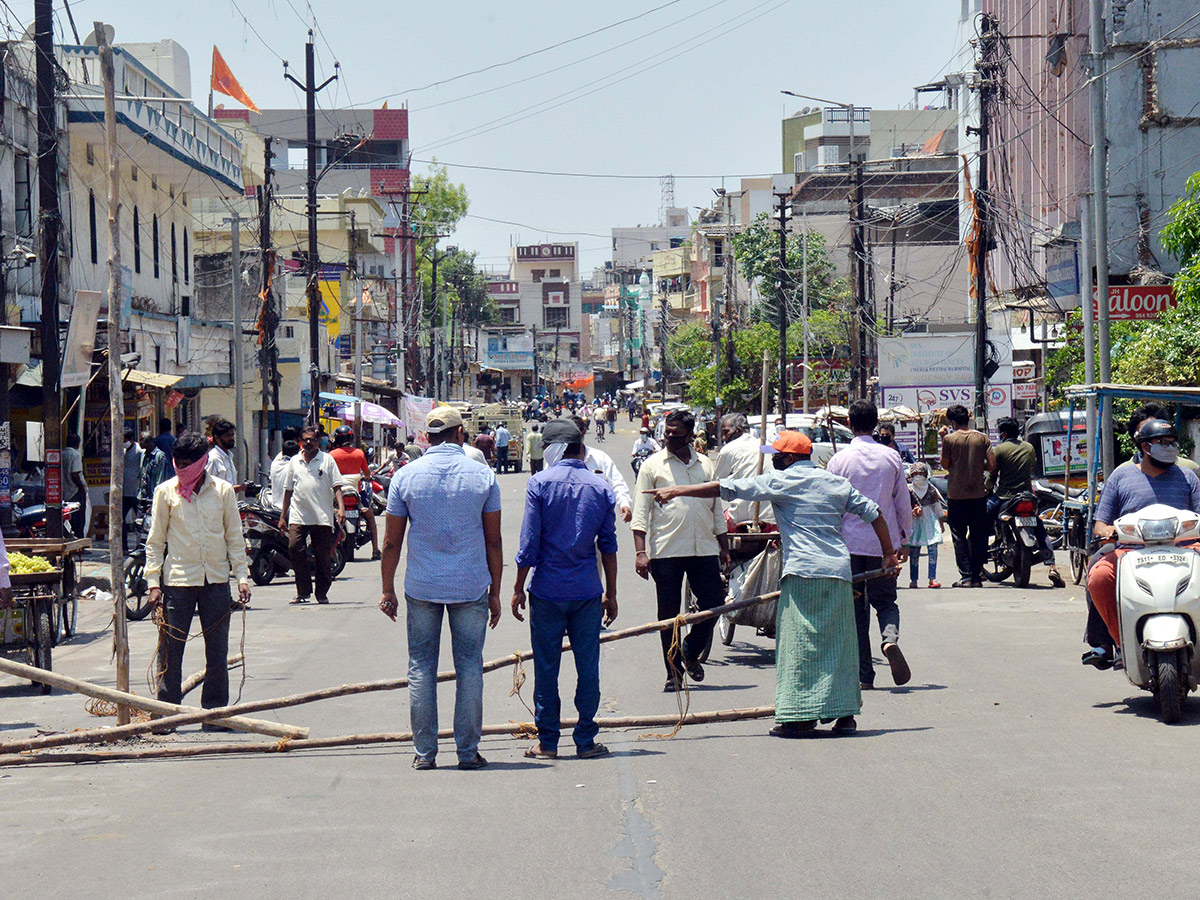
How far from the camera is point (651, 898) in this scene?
5176mm

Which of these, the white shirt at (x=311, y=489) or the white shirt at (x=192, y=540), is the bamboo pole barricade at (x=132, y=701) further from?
the white shirt at (x=311, y=489)

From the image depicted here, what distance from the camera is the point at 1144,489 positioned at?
9.03 meters

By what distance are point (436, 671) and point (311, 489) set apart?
8961 mm

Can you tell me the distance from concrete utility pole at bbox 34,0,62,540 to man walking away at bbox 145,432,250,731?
8.55m

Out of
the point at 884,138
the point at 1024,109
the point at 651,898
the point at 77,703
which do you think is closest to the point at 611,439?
the point at 884,138

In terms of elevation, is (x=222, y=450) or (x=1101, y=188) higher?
(x=1101, y=188)

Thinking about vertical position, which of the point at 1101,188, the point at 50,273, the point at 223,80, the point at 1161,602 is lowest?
the point at 1161,602

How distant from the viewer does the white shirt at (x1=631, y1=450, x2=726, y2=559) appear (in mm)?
10211

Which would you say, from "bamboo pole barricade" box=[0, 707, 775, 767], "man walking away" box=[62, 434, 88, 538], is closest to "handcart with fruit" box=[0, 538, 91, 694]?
"bamboo pole barricade" box=[0, 707, 775, 767]

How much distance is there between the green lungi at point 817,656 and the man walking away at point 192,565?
141 inches

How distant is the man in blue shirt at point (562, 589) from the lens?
7.84m

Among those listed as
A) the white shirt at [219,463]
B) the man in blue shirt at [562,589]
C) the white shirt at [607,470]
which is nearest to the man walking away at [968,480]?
the white shirt at [607,470]

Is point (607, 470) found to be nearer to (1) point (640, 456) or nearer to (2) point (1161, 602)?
(2) point (1161, 602)


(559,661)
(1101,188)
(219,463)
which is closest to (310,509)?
(219,463)
